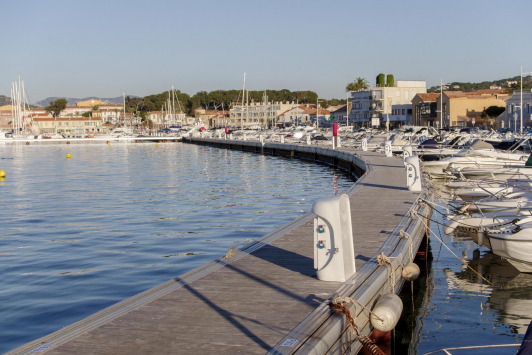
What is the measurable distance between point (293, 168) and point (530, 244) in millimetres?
30168

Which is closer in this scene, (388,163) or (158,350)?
(158,350)

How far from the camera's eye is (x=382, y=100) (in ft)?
392

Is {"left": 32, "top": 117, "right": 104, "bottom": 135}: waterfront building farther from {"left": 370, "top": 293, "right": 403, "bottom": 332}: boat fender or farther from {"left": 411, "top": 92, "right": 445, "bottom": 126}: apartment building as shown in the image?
{"left": 370, "top": 293, "right": 403, "bottom": 332}: boat fender

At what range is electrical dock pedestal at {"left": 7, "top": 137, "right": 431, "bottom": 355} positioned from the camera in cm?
590

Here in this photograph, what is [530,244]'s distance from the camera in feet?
37.0

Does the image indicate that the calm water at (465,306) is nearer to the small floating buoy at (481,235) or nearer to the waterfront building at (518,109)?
the small floating buoy at (481,235)

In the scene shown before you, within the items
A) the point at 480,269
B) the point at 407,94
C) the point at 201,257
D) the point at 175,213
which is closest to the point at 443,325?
the point at 480,269

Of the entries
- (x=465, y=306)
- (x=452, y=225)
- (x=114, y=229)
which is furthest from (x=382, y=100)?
(x=465, y=306)

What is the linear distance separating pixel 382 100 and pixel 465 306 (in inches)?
4431

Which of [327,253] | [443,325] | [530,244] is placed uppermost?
[327,253]

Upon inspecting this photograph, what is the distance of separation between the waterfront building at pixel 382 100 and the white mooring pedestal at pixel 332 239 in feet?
358

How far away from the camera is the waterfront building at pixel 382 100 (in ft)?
389

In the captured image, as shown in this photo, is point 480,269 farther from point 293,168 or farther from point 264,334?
point 293,168

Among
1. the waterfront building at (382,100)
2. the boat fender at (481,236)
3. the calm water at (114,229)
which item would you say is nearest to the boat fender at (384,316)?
the calm water at (114,229)
